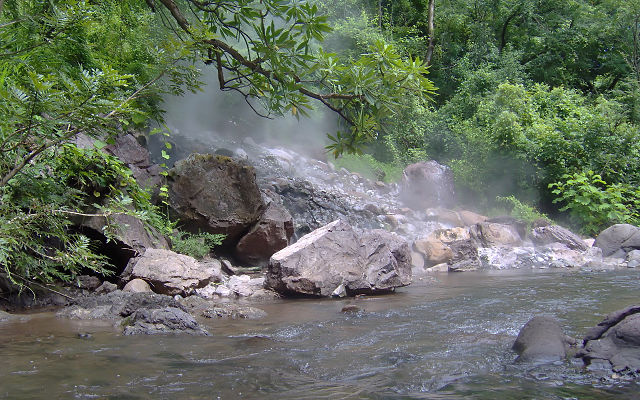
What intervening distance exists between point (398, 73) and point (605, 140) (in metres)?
14.4

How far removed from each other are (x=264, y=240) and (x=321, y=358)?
219 inches

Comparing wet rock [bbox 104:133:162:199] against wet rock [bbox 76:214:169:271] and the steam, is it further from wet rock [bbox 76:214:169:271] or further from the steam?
the steam

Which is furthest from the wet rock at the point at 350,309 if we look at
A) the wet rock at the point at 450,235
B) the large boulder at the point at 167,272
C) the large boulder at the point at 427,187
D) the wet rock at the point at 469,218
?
the large boulder at the point at 427,187

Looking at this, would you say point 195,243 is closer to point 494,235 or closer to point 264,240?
point 264,240

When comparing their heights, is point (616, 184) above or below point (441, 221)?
above

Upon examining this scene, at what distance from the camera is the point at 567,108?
57.7 feet

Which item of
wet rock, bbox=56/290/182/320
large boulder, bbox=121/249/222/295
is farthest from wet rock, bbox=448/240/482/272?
A: wet rock, bbox=56/290/182/320

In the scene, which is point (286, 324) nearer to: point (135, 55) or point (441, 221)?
point (135, 55)

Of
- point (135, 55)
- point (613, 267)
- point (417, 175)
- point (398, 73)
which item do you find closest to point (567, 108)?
point (417, 175)

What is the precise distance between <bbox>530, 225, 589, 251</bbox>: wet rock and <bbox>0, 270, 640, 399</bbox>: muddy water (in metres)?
6.10

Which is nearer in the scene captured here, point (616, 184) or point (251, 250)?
point (251, 250)

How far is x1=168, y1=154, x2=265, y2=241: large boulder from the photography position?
906 centimetres

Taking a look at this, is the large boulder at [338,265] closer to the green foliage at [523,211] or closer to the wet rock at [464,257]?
the wet rock at [464,257]

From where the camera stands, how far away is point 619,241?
1188cm
